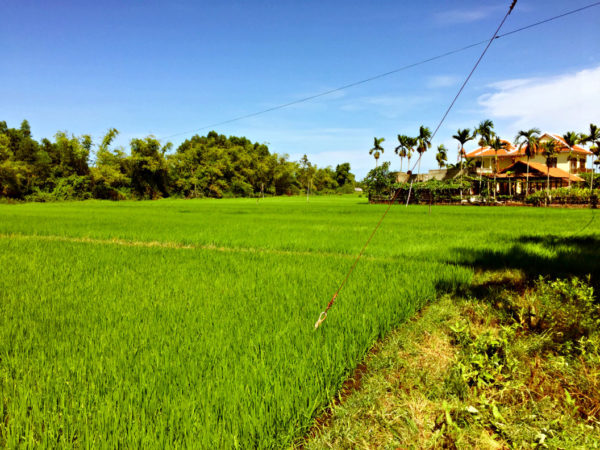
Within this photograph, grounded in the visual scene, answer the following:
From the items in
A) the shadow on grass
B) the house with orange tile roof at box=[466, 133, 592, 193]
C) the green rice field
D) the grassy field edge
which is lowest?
the grassy field edge

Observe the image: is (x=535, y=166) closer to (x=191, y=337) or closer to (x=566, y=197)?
(x=566, y=197)

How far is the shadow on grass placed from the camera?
5.16 metres

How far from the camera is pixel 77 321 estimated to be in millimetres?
2996

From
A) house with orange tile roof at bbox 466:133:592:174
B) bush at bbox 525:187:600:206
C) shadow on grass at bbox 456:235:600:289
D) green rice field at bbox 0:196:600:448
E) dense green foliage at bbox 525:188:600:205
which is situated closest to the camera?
green rice field at bbox 0:196:600:448

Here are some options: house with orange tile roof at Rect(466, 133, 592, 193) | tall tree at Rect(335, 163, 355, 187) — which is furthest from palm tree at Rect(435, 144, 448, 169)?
tall tree at Rect(335, 163, 355, 187)

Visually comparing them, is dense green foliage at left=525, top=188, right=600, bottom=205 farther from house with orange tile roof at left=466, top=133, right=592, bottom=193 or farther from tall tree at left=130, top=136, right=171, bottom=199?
tall tree at left=130, top=136, right=171, bottom=199

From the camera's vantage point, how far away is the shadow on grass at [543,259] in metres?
5.16

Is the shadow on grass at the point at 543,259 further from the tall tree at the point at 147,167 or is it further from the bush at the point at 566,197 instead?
the tall tree at the point at 147,167

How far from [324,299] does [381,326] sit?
2.71 ft

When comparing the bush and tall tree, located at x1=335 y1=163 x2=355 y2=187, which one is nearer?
the bush

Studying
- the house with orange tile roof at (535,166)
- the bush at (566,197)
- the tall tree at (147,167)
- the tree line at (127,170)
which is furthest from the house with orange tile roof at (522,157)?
the tall tree at (147,167)

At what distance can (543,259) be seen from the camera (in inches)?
231

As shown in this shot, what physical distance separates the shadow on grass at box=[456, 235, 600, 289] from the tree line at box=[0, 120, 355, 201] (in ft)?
151

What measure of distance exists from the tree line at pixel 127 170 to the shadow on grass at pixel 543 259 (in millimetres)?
46001
